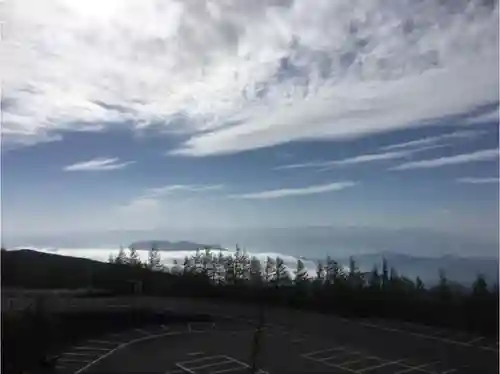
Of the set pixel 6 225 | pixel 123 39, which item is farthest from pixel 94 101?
pixel 6 225

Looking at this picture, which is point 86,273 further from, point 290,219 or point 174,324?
point 290,219

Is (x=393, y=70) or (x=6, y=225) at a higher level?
(x=393, y=70)

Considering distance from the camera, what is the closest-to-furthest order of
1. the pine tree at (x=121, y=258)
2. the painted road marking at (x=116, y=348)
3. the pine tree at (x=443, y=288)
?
the painted road marking at (x=116, y=348) → the pine tree at (x=121, y=258) → the pine tree at (x=443, y=288)

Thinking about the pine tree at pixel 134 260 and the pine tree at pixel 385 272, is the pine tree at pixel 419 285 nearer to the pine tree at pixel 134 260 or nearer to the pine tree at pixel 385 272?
the pine tree at pixel 385 272

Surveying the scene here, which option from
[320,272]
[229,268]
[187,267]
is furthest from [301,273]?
[187,267]

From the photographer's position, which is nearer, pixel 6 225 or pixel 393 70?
pixel 6 225

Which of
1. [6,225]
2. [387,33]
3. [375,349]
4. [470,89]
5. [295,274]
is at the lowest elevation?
[375,349]

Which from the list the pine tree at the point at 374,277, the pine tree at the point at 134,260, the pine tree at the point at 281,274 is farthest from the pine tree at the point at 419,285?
the pine tree at the point at 134,260

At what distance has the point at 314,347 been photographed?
1.88 metres

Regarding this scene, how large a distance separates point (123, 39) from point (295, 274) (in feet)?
2.53

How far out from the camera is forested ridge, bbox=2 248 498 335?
1.92 metres

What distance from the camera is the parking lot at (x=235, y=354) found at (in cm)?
178

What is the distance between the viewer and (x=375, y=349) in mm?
1884

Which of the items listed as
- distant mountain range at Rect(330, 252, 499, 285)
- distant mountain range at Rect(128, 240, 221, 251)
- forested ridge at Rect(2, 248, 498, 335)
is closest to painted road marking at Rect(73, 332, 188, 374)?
forested ridge at Rect(2, 248, 498, 335)
